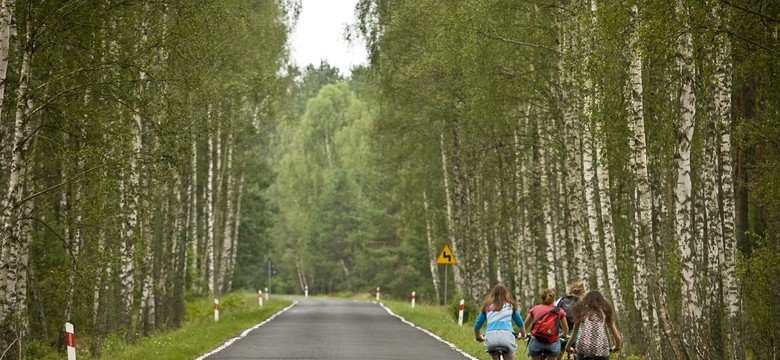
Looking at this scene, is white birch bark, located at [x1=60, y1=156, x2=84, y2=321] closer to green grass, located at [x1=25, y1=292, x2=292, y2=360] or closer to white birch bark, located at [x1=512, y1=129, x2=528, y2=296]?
green grass, located at [x1=25, y1=292, x2=292, y2=360]

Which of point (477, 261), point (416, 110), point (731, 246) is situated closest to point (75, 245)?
point (731, 246)

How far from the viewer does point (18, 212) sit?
1652 centimetres

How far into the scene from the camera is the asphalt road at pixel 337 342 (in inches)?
768

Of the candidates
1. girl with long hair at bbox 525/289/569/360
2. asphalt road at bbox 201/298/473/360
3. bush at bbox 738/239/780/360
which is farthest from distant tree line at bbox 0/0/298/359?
bush at bbox 738/239/780/360

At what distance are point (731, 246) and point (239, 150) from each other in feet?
116

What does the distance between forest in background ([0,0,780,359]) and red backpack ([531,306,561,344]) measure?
10.5 feet

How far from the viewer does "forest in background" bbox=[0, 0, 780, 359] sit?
51.8ft

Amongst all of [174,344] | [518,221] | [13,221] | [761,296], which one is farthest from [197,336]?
[518,221]

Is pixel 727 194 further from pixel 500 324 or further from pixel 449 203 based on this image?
pixel 449 203

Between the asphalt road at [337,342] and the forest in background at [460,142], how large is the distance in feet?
9.72

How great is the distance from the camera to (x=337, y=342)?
23.5m

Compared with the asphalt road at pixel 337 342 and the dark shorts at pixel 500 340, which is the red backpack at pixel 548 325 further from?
the asphalt road at pixel 337 342

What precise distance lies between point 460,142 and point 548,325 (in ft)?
81.7

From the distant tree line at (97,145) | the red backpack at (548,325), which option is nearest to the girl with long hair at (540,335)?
→ the red backpack at (548,325)
